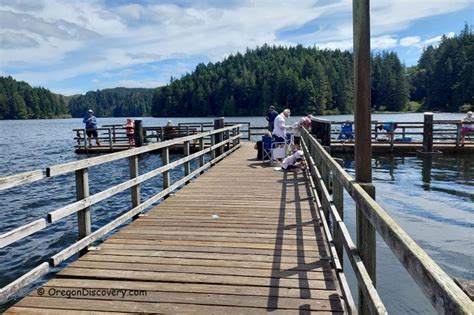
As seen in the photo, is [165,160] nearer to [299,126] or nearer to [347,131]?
[299,126]

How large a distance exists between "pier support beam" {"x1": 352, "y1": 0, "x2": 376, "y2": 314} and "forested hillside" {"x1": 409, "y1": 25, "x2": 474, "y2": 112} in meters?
102

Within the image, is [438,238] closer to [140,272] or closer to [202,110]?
[140,272]

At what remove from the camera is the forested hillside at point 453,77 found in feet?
327

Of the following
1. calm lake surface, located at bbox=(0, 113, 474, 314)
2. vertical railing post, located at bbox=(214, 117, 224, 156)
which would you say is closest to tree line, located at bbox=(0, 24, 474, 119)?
calm lake surface, located at bbox=(0, 113, 474, 314)

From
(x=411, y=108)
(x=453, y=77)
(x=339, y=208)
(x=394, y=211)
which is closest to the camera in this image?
(x=339, y=208)

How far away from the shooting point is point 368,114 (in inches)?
130

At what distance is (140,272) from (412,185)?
452 inches

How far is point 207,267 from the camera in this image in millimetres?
4195

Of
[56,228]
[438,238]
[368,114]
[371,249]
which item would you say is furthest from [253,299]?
[56,228]

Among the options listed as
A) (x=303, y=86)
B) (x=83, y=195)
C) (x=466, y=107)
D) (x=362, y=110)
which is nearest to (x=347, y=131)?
(x=83, y=195)

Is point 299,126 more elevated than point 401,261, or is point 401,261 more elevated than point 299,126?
point 299,126

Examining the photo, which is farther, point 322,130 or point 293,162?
point 322,130

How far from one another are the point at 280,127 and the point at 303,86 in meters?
102

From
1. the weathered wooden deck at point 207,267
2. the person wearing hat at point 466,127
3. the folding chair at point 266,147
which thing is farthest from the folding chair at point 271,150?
the person wearing hat at point 466,127
